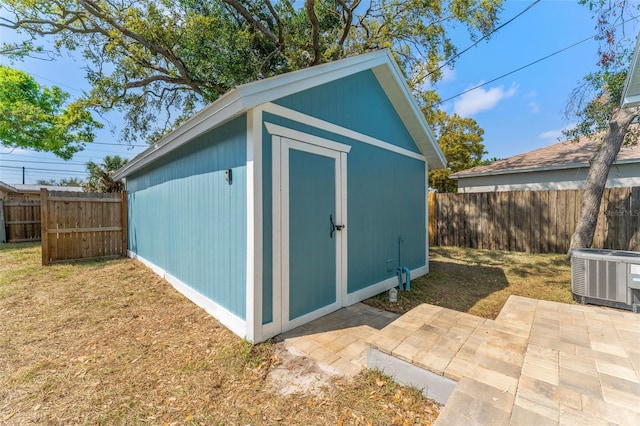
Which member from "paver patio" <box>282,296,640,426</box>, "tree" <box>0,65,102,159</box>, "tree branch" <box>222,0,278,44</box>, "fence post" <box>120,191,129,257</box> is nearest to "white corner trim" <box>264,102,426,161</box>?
"paver patio" <box>282,296,640,426</box>

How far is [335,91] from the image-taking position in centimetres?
389

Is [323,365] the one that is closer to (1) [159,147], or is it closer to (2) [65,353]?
(2) [65,353]

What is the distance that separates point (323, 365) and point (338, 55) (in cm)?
945

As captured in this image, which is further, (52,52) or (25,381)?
(52,52)

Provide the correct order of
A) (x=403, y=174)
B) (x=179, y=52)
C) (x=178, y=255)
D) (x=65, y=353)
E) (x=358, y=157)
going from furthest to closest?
(x=179, y=52) → (x=403, y=174) → (x=178, y=255) → (x=358, y=157) → (x=65, y=353)

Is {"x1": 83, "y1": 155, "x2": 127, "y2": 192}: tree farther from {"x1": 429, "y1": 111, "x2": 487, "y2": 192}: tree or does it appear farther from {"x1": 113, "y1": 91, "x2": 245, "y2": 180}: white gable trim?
{"x1": 429, "y1": 111, "x2": 487, "y2": 192}: tree

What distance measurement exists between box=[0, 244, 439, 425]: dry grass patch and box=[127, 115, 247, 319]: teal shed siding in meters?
0.53

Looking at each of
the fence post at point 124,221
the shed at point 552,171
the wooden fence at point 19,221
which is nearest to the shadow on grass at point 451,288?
the shed at point 552,171

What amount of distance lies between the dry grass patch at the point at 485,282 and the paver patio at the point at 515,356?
3.08 ft

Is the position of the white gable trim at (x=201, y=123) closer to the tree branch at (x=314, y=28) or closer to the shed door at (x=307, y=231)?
the shed door at (x=307, y=231)

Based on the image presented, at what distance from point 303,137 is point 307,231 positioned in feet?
3.86

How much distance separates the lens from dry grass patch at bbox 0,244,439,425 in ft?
6.50

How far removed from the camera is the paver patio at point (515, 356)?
161 centimetres

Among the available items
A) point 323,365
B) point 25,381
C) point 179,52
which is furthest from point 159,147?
point 179,52
